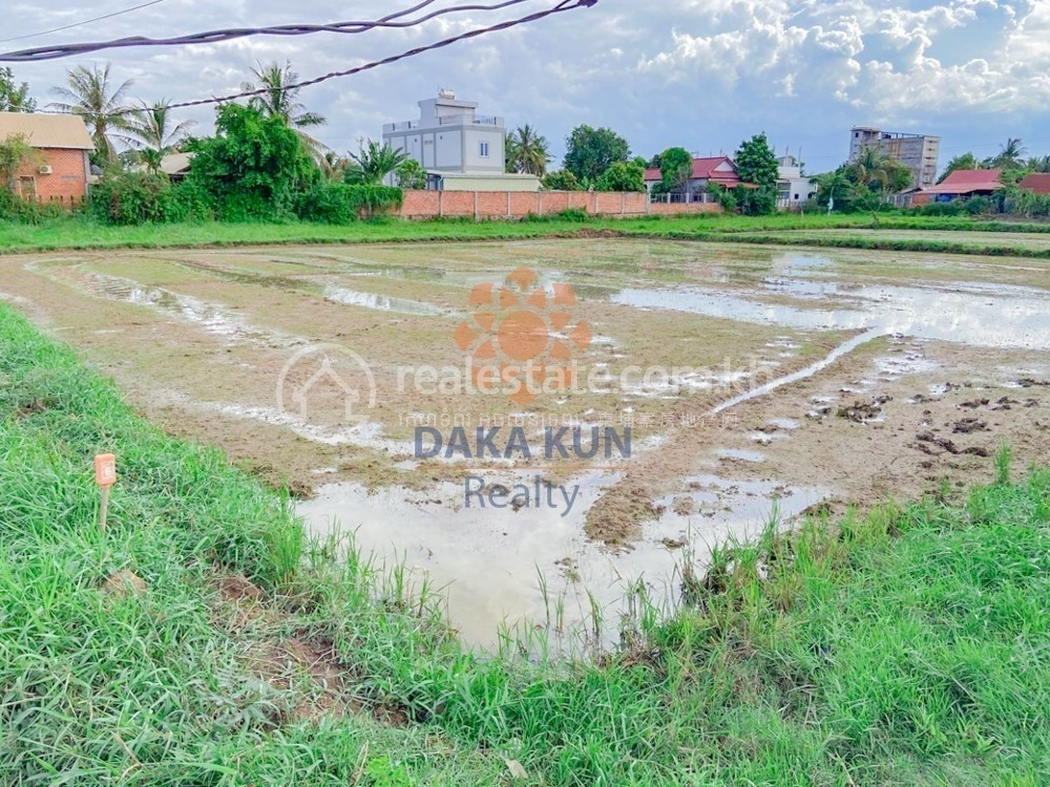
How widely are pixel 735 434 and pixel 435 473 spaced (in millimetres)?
2297

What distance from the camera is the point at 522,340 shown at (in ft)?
28.3

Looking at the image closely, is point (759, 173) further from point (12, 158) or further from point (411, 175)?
point (12, 158)

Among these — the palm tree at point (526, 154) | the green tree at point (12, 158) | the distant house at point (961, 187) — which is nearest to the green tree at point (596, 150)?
the palm tree at point (526, 154)

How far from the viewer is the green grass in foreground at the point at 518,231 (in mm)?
19312

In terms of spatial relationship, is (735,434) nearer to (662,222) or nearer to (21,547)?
(21,547)

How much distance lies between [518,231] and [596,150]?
25294 millimetres

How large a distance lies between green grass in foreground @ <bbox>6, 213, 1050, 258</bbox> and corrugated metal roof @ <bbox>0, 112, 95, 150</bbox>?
Result: 16.2 feet

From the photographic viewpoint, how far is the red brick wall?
23359mm

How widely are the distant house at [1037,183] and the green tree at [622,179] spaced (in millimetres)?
20169

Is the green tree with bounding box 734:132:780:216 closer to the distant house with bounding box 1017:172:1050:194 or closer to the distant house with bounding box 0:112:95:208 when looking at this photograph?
the distant house with bounding box 1017:172:1050:194

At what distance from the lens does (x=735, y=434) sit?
5.49m

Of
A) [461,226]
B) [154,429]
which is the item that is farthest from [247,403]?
[461,226]

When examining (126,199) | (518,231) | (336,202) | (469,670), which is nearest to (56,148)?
(126,199)

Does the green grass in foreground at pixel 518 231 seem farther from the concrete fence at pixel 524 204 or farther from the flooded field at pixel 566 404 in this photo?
the flooded field at pixel 566 404
